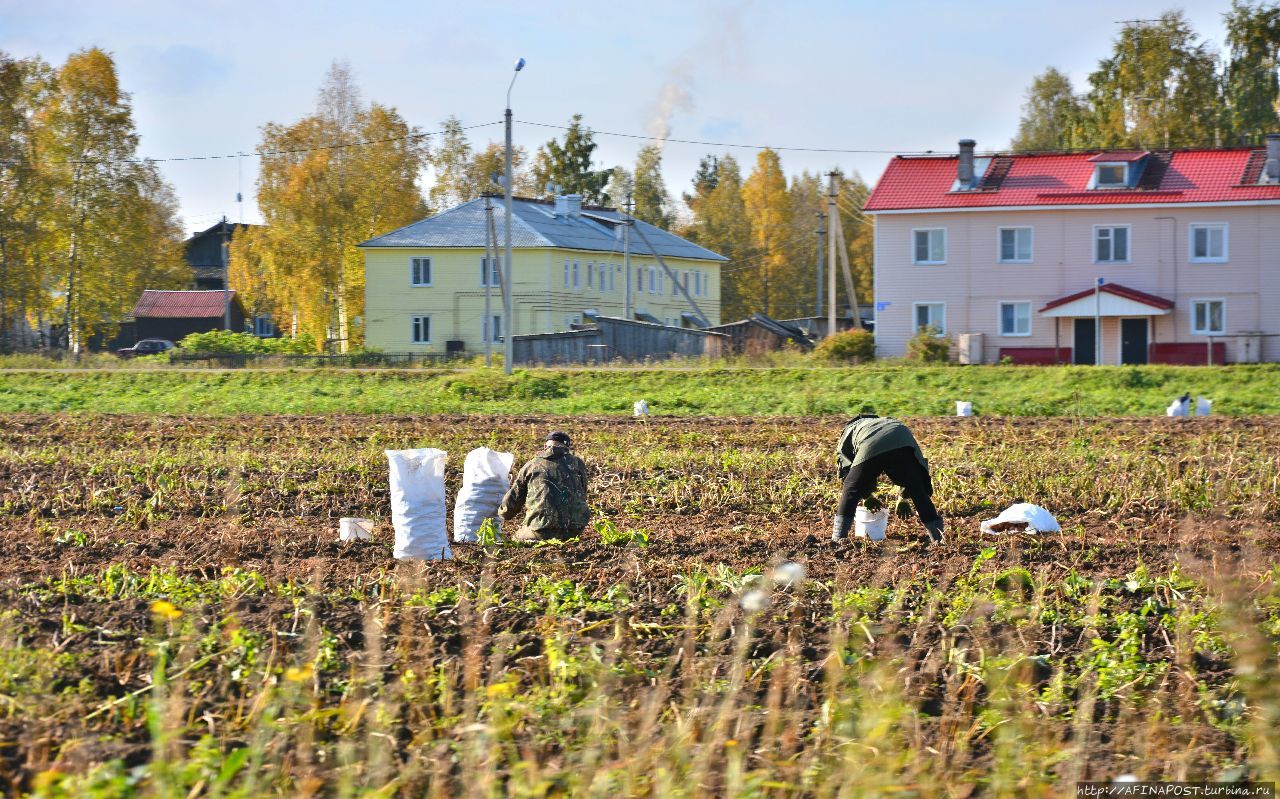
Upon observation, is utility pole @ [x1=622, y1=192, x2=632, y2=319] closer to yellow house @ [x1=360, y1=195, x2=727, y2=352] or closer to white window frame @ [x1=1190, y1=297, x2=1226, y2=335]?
yellow house @ [x1=360, y1=195, x2=727, y2=352]

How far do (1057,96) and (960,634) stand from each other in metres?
73.2

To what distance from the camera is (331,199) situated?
61438mm

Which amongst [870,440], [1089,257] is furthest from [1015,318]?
[870,440]

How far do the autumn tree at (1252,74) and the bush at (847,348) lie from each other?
2327cm

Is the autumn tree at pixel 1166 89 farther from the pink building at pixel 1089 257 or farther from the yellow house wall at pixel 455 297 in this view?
the yellow house wall at pixel 455 297

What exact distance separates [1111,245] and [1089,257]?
0.80m

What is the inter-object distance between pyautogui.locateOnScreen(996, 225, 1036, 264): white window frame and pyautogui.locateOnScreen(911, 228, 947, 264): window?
1708 millimetres

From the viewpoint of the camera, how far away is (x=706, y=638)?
771 cm

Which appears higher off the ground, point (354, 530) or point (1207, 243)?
point (1207, 243)

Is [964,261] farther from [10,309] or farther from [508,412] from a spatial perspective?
[10,309]

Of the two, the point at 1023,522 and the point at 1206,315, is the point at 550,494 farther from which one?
the point at 1206,315

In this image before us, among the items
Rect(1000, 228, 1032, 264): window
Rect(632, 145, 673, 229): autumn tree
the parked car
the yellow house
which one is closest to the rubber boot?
Rect(1000, 228, 1032, 264): window

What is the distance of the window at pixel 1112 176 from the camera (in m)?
46.7

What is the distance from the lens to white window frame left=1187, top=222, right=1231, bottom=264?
45500mm
